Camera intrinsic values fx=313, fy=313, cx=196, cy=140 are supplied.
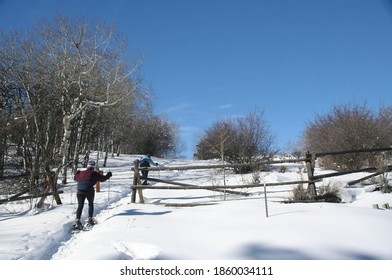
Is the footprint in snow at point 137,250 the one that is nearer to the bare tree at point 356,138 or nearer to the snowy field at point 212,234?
the snowy field at point 212,234

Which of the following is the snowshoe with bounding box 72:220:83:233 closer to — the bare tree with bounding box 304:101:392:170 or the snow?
the snow

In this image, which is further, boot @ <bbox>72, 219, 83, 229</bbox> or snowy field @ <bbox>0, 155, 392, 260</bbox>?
boot @ <bbox>72, 219, 83, 229</bbox>

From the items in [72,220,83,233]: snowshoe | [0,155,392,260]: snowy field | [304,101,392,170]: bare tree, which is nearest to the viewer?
[0,155,392,260]: snowy field

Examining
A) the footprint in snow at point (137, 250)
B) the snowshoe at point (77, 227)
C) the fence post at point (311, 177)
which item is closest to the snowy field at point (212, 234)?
the footprint in snow at point (137, 250)

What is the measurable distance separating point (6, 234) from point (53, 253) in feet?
4.67

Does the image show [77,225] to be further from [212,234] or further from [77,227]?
[212,234]

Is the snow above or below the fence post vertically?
below

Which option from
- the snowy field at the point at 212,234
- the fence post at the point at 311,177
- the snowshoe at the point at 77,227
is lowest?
the snowshoe at the point at 77,227

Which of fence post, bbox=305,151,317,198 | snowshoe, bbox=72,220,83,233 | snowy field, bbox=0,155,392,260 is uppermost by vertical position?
fence post, bbox=305,151,317,198

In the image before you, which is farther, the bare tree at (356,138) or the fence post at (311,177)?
the bare tree at (356,138)

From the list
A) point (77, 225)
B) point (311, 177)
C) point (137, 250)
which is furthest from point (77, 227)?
point (311, 177)

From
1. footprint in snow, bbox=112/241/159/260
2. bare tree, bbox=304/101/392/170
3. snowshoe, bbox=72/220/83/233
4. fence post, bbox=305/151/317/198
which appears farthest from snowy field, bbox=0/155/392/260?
bare tree, bbox=304/101/392/170

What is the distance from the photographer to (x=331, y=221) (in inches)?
231
